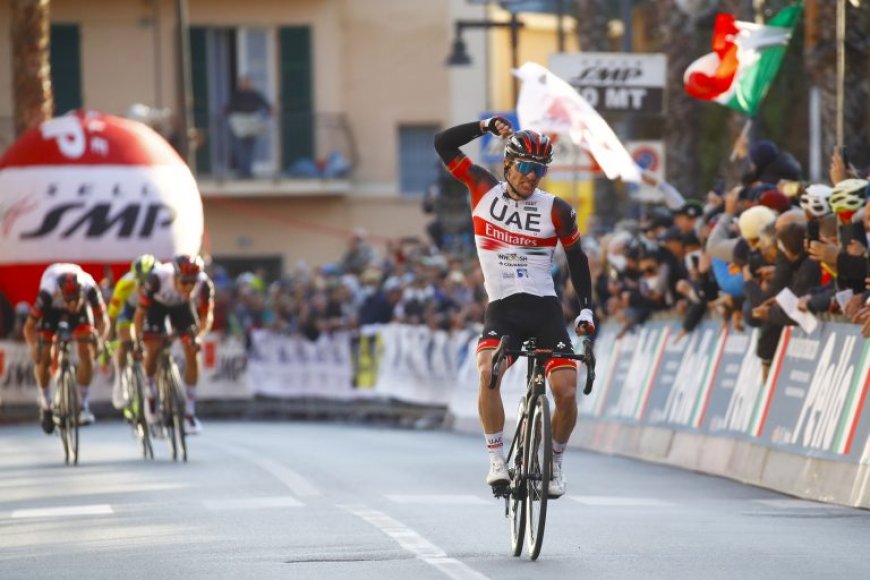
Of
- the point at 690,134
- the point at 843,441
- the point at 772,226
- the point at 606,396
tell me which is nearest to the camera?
the point at 843,441

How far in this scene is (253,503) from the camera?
49.6ft

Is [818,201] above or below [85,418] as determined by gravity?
above

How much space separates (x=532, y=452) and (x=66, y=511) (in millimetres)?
4696

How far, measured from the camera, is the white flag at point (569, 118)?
63.8ft

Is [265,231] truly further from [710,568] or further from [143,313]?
[710,568]

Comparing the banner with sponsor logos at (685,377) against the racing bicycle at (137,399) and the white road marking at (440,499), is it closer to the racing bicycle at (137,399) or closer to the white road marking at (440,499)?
the white road marking at (440,499)

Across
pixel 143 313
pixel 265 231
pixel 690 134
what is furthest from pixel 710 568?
pixel 265 231

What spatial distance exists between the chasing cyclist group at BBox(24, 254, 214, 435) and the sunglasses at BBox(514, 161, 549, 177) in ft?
29.0

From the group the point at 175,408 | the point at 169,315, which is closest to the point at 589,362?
the point at 175,408

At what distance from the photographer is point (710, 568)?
10.7 metres

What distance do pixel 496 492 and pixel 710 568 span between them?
134 centimetres

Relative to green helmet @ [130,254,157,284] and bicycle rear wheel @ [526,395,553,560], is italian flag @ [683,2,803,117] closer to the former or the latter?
green helmet @ [130,254,157,284]

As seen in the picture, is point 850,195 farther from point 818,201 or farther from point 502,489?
point 502,489

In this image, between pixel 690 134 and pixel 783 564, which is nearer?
pixel 783 564
